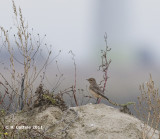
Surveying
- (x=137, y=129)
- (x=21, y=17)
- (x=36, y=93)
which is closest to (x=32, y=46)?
(x=21, y=17)

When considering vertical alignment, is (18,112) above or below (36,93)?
below

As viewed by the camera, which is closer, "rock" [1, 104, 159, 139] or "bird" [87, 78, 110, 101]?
"rock" [1, 104, 159, 139]

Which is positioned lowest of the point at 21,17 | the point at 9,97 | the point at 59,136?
the point at 59,136

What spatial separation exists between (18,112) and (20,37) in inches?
73.2

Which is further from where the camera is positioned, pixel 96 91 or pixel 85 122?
pixel 96 91

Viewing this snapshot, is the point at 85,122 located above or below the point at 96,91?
below

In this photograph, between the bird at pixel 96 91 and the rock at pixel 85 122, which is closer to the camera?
the rock at pixel 85 122

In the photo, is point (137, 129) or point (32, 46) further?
point (32, 46)

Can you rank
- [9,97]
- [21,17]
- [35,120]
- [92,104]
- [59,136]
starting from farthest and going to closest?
[21,17]
[9,97]
[92,104]
[35,120]
[59,136]

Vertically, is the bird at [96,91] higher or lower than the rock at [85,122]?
higher

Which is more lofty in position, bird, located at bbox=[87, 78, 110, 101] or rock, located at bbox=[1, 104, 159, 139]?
bird, located at bbox=[87, 78, 110, 101]

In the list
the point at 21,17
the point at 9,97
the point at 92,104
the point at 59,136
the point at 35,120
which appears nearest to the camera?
the point at 59,136

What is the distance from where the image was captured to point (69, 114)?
5734mm

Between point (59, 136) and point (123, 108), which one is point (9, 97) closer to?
point (59, 136)
